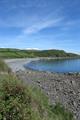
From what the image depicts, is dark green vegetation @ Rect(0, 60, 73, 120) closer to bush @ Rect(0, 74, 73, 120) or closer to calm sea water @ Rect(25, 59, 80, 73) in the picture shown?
bush @ Rect(0, 74, 73, 120)

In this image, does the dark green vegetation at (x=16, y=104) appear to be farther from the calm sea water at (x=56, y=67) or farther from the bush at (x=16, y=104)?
the calm sea water at (x=56, y=67)

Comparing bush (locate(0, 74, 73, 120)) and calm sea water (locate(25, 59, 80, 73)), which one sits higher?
bush (locate(0, 74, 73, 120))

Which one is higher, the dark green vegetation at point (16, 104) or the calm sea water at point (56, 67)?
the dark green vegetation at point (16, 104)

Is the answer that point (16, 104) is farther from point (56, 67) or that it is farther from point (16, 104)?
point (56, 67)

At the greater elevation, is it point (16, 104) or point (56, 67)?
point (16, 104)

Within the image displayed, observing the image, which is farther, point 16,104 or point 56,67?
point 56,67

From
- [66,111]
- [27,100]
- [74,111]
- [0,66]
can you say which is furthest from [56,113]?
[0,66]

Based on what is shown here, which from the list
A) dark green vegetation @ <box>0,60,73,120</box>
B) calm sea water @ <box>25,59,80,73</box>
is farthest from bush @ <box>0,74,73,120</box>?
calm sea water @ <box>25,59,80,73</box>

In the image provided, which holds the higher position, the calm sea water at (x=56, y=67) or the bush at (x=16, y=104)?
the bush at (x=16, y=104)

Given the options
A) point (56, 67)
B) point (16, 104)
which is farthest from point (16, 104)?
point (56, 67)

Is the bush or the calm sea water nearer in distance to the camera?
the bush

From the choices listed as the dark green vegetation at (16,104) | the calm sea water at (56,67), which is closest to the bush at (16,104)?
the dark green vegetation at (16,104)

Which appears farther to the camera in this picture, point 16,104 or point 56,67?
point 56,67

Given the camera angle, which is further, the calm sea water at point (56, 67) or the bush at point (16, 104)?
the calm sea water at point (56, 67)
